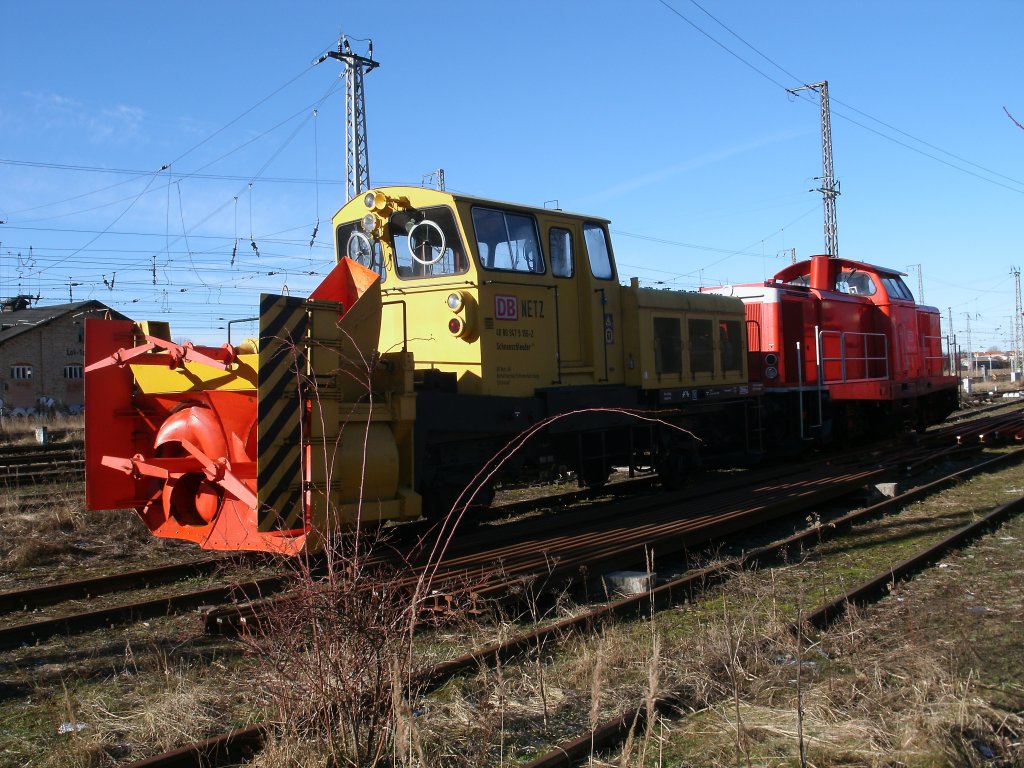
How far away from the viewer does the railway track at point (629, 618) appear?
12.4 ft

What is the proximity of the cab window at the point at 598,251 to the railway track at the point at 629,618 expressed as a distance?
3.65m

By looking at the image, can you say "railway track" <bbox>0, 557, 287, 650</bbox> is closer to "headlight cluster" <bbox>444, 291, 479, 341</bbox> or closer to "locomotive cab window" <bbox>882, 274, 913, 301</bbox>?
"headlight cluster" <bbox>444, 291, 479, 341</bbox>

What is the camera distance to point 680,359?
11.5 m

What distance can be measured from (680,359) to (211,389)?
21.0 ft

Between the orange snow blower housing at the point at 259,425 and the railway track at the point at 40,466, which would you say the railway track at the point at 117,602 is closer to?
the orange snow blower housing at the point at 259,425

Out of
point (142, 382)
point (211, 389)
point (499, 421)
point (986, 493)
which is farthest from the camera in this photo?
point (986, 493)

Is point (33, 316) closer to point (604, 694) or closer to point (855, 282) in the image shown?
point (855, 282)

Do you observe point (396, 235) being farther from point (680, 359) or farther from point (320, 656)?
point (320, 656)

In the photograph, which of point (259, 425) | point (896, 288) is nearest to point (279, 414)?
point (259, 425)

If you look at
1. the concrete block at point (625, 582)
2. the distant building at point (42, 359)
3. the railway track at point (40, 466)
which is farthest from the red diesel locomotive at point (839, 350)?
the distant building at point (42, 359)

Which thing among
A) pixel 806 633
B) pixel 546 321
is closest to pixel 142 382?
pixel 546 321

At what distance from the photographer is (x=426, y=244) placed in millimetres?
8664

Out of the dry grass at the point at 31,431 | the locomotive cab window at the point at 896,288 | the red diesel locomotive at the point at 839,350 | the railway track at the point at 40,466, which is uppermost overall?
the locomotive cab window at the point at 896,288

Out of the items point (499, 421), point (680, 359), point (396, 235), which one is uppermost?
point (396, 235)
